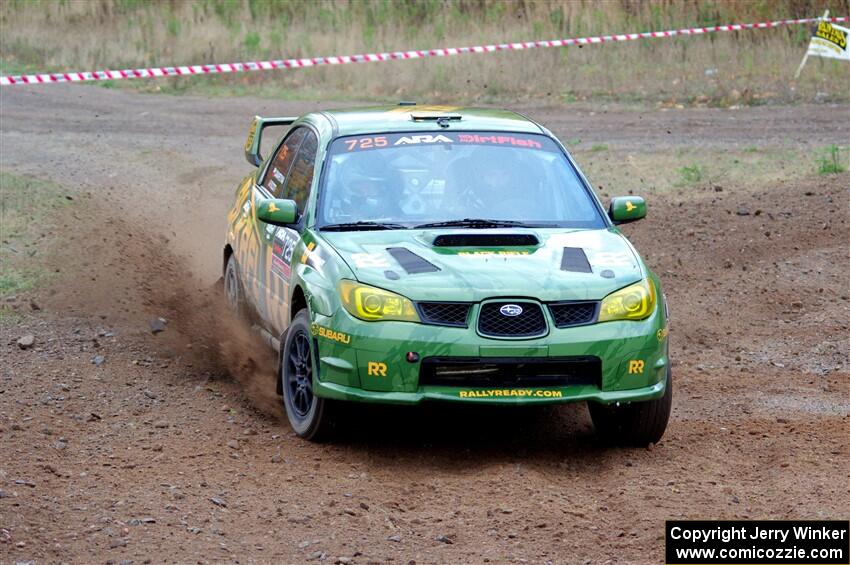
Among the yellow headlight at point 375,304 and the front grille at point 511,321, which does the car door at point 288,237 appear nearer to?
the yellow headlight at point 375,304

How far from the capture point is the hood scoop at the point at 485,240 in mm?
7621

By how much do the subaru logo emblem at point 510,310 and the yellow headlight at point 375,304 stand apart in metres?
0.42

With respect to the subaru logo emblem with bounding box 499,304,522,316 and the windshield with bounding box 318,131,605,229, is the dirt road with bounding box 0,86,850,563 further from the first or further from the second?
the windshield with bounding box 318,131,605,229

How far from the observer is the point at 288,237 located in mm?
8289

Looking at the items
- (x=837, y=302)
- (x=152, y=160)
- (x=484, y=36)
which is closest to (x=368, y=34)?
(x=484, y=36)

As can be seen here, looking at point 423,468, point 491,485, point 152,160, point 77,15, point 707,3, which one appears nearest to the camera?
point 491,485

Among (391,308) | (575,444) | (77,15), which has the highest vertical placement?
(391,308)

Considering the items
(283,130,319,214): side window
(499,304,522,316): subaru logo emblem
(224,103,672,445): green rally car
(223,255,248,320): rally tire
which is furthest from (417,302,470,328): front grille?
(223,255,248,320): rally tire

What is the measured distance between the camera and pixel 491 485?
6832 millimetres

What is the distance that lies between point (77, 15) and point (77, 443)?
23593mm

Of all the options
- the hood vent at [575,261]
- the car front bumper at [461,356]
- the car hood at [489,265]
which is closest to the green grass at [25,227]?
the car hood at [489,265]

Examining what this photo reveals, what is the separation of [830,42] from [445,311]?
55.2 ft

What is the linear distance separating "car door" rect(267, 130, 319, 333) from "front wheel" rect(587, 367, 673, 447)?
5.97 ft

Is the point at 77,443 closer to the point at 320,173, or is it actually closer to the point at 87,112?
the point at 320,173
